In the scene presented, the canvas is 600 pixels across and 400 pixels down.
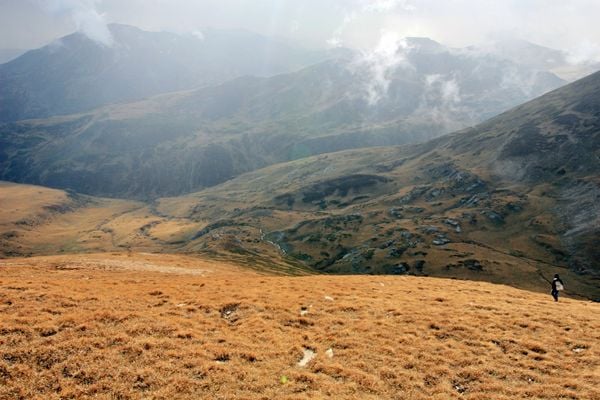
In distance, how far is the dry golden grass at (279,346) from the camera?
18.5m

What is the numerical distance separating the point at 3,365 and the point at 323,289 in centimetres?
2823

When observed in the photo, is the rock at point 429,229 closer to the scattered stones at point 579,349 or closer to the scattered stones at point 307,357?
the scattered stones at point 579,349

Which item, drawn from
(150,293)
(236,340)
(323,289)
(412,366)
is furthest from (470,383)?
(150,293)

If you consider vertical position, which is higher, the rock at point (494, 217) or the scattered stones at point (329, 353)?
the rock at point (494, 217)

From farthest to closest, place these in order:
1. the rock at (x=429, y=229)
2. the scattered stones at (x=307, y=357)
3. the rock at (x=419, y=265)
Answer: the rock at (x=429, y=229) < the rock at (x=419, y=265) < the scattered stones at (x=307, y=357)

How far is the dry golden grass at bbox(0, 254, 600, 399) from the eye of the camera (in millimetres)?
18469

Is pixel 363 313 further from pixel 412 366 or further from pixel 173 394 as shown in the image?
pixel 173 394

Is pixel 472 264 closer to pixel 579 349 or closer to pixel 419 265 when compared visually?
pixel 419 265

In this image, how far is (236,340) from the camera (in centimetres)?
2414

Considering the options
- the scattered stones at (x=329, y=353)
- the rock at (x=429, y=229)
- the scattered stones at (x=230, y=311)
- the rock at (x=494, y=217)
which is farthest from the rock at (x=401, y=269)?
the scattered stones at (x=329, y=353)

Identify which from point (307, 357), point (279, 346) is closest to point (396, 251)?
point (279, 346)

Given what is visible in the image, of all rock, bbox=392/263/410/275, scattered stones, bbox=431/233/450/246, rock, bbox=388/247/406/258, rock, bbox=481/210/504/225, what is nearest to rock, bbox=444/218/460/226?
scattered stones, bbox=431/233/450/246

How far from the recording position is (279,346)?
2370 centimetres

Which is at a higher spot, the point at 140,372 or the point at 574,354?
the point at 574,354
